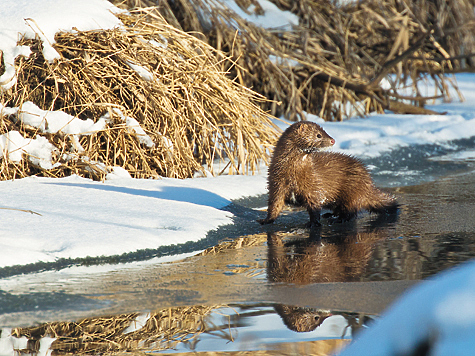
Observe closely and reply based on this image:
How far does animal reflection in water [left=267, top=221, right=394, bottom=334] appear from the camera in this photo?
264 cm

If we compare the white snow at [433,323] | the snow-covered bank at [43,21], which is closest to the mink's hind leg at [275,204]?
the snow-covered bank at [43,21]

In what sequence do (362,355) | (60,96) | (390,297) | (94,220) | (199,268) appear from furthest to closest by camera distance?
(60,96)
(94,220)
(199,268)
(390,297)
(362,355)

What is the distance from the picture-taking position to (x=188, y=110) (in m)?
6.63

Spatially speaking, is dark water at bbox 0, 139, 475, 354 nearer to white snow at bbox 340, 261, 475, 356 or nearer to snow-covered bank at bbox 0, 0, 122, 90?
white snow at bbox 340, 261, 475, 356

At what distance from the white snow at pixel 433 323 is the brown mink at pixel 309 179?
2964mm

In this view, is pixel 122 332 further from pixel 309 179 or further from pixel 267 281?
pixel 309 179

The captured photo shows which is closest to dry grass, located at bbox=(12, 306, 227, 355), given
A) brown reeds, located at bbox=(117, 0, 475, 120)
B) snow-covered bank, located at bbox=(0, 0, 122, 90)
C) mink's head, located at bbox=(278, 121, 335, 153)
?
mink's head, located at bbox=(278, 121, 335, 153)

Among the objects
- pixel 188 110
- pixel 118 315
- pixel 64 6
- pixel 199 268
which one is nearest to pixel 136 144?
pixel 188 110

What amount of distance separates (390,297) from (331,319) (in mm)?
408

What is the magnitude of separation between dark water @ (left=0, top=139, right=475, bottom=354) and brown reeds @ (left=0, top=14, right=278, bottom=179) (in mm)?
1741

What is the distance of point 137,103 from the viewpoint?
20.5 feet

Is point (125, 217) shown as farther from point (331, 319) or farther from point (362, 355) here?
point (362, 355)

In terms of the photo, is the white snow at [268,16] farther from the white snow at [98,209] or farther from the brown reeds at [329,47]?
the white snow at [98,209]

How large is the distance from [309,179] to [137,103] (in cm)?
244
